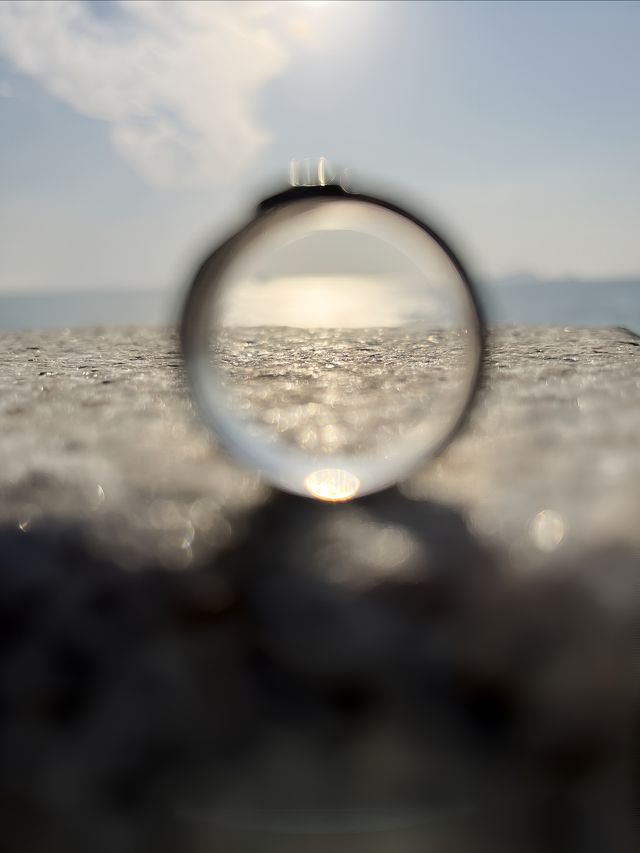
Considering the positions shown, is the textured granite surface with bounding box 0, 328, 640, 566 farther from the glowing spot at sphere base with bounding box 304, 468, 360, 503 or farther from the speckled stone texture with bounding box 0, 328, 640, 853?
the glowing spot at sphere base with bounding box 304, 468, 360, 503

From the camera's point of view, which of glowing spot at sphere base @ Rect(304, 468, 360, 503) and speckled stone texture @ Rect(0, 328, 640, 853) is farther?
glowing spot at sphere base @ Rect(304, 468, 360, 503)

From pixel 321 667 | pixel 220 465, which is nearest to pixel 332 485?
pixel 220 465

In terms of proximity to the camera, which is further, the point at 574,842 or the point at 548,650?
the point at 548,650

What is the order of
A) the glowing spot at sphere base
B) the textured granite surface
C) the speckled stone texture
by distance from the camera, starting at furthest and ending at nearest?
the glowing spot at sphere base, the textured granite surface, the speckled stone texture

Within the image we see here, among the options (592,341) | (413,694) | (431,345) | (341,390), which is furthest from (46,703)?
(592,341)

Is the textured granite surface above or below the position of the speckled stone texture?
above

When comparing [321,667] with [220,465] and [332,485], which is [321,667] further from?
[220,465]

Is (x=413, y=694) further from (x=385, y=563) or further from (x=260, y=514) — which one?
(x=260, y=514)

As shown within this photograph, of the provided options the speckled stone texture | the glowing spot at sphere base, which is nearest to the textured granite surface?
the speckled stone texture

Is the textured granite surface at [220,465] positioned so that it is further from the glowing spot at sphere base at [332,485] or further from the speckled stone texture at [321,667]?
the glowing spot at sphere base at [332,485]
